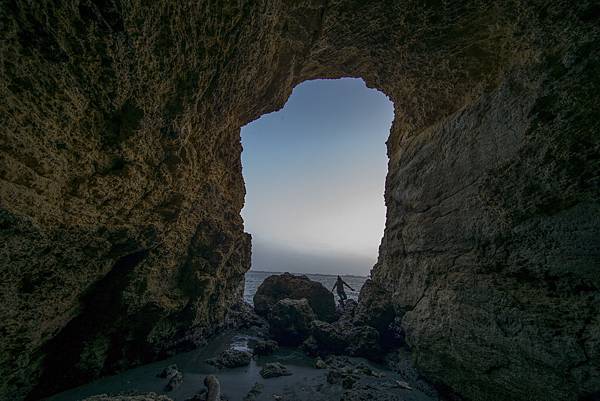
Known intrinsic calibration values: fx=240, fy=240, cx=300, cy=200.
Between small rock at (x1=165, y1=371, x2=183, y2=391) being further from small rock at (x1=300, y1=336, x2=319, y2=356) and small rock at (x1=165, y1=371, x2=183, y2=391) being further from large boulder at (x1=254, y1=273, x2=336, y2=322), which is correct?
large boulder at (x1=254, y1=273, x2=336, y2=322)

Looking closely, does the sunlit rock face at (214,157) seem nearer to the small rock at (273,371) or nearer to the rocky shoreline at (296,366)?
the rocky shoreline at (296,366)

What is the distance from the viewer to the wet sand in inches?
223

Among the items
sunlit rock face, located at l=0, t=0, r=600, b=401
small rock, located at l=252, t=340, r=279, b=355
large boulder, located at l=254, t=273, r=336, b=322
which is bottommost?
small rock, located at l=252, t=340, r=279, b=355

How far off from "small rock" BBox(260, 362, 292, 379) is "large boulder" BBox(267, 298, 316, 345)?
323 cm

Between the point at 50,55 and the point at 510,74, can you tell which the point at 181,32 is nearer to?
the point at 50,55

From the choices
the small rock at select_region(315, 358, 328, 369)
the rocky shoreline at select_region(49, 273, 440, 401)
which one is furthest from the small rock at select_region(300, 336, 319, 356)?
the small rock at select_region(315, 358, 328, 369)

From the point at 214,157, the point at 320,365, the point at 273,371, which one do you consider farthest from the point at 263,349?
the point at 214,157

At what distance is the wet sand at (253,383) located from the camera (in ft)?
18.6

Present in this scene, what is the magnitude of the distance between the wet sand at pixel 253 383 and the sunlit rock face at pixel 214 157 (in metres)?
0.48

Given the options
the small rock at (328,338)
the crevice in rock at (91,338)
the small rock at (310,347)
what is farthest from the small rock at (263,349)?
the crevice in rock at (91,338)

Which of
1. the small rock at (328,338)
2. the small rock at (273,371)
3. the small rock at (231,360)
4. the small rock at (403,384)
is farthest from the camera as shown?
the small rock at (328,338)

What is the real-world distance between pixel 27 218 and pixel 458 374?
327 inches

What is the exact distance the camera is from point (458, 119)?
659 cm

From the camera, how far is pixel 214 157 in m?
8.23
